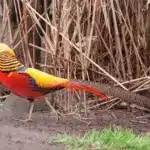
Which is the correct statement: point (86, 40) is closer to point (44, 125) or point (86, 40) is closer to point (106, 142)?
point (44, 125)

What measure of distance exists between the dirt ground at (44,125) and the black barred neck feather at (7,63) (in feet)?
1.82

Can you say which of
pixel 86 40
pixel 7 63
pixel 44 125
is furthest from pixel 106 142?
pixel 86 40

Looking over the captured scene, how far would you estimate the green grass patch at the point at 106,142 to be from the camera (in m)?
4.18

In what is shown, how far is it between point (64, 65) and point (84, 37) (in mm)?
406

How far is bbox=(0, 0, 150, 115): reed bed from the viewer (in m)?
6.04

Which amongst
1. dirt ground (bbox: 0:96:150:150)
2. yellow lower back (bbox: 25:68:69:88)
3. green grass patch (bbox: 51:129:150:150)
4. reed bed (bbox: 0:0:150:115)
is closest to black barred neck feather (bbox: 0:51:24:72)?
yellow lower back (bbox: 25:68:69:88)

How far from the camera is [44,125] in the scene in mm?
5289

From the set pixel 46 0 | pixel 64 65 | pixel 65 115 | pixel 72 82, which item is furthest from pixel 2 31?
pixel 72 82

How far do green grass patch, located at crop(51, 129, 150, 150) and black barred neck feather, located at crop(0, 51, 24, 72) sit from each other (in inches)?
43.2

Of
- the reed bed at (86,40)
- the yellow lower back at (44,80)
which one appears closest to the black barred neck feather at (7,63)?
the yellow lower back at (44,80)

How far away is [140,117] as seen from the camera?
634 centimetres

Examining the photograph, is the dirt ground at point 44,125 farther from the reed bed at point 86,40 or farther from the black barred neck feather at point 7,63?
the black barred neck feather at point 7,63

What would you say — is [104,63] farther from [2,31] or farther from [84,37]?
[2,31]

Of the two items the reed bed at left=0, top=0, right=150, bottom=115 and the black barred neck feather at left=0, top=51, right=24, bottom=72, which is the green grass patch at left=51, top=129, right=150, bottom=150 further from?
the reed bed at left=0, top=0, right=150, bottom=115
